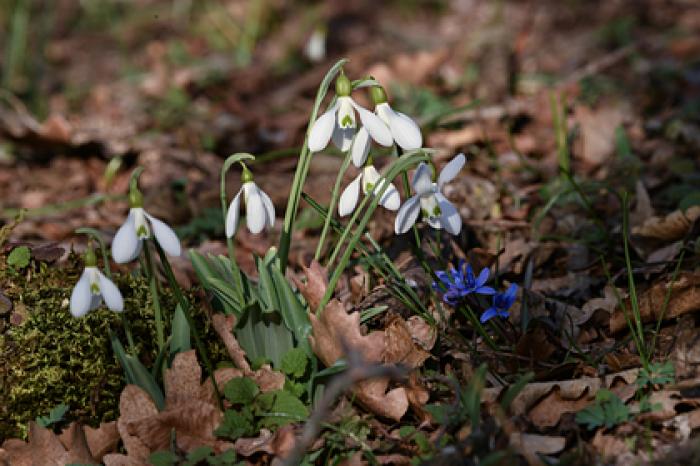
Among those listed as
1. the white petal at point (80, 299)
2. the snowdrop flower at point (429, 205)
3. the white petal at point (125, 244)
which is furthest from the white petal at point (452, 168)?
the white petal at point (80, 299)

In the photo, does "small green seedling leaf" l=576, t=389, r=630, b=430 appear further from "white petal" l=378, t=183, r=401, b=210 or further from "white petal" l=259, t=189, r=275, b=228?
"white petal" l=259, t=189, r=275, b=228

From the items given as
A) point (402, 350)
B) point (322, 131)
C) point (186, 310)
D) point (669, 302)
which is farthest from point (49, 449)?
point (669, 302)

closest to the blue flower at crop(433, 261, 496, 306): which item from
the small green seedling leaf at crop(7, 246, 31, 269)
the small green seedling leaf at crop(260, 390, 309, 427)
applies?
the small green seedling leaf at crop(260, 390, 309, 427)

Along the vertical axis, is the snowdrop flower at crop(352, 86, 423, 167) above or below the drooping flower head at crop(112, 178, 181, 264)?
above

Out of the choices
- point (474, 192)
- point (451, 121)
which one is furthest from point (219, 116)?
point (474, 192)

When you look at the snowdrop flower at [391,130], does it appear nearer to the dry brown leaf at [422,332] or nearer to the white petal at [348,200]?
the white petal at [348,200]

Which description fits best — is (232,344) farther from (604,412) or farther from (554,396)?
(604,412)
